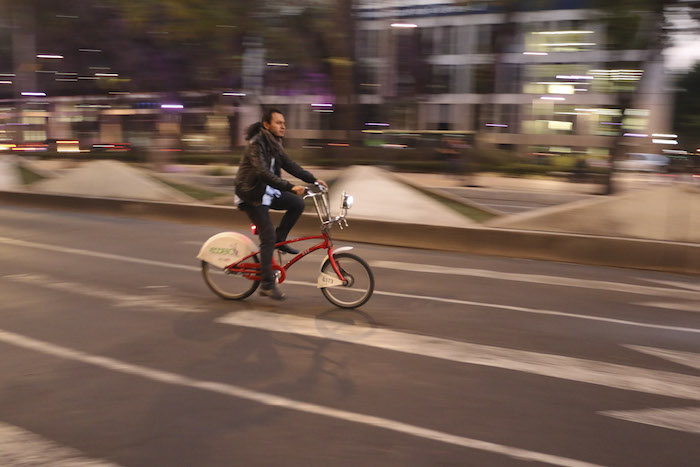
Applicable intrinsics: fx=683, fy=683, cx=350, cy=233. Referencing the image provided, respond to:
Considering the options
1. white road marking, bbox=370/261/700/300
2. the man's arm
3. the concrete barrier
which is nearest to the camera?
the man's arm

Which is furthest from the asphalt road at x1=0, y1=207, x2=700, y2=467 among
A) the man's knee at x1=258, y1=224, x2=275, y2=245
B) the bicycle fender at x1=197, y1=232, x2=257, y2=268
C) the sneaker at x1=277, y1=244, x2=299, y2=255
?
the man's knee at x1=258, y1=224, x2=275, y2=245

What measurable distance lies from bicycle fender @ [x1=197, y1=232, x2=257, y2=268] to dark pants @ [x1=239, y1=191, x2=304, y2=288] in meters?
0.26

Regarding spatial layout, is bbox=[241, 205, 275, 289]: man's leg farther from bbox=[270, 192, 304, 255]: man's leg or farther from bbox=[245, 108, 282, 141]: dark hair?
bbox=[245, 108, 282, 141]: dark hair

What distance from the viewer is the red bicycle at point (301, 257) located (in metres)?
6.89

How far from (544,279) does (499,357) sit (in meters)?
3.83

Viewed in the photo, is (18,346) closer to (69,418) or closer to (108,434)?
(69,418)

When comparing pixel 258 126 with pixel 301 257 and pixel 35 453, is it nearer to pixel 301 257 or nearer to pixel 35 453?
pixel 301 257

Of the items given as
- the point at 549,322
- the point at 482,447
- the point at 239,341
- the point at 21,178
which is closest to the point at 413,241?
the point at 549,322

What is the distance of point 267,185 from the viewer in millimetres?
6730

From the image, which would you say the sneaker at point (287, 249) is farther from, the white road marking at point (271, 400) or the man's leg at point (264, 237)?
the white road marking at point (271, 400)

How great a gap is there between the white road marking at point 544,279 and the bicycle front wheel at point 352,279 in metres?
2.55

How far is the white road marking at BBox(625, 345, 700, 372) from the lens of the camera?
18.0ft

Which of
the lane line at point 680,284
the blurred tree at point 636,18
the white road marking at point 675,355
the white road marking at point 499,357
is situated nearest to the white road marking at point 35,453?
the white road marking at point 499,357

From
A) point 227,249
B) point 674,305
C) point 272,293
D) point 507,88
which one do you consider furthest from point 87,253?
point 507,88
